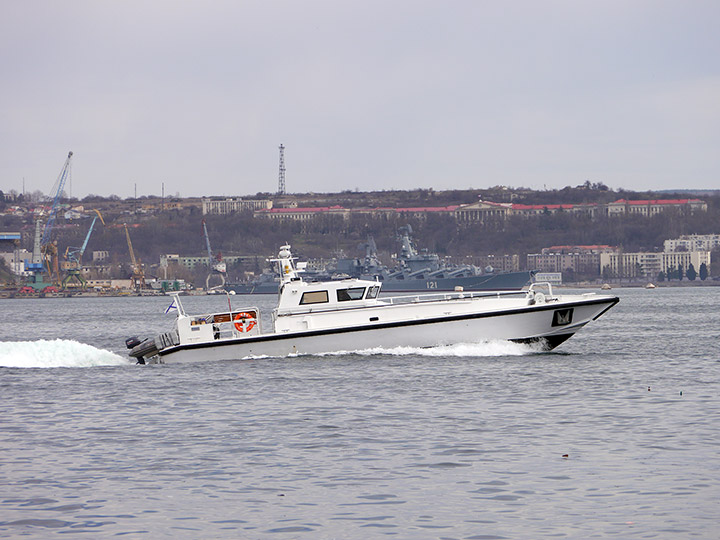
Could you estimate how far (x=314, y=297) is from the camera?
37406 millimetres

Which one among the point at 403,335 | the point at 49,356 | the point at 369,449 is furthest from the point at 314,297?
the point at 369,449

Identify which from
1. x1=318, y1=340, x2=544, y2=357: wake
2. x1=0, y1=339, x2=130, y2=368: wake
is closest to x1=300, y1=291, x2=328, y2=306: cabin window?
x1=318, y1=340, x2=544, y2=357: wake

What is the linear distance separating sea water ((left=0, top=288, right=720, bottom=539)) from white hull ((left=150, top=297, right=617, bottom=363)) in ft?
1.47

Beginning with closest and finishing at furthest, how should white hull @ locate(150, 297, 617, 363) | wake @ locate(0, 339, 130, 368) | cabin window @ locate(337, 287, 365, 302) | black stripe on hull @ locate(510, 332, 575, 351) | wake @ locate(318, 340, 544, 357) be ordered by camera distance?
white hull @ locate(150, 297, 617, 363), wake @ locate(318, 340, 544, 357), cabin window @ locate(337, 287, 365, 302), black stripe on hull @ locate(510, 332, 575, 351), wake @ locate(0, 339, 130, 368)

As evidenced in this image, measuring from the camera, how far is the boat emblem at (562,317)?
3794 centimetres

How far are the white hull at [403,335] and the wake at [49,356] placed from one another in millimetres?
5381

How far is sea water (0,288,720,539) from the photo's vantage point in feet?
52.5

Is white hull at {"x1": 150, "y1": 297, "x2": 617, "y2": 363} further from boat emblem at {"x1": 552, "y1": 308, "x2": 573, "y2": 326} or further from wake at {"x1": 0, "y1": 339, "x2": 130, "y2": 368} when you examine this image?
wake at {"x1": 0, "y1": 339, "x2": 130, "y2": 368}

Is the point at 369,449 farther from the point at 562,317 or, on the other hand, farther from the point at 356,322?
the point at 562,317

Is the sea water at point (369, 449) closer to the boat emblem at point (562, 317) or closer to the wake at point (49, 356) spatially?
the boat emblem at point (562, 317)

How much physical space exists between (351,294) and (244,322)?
383 cm

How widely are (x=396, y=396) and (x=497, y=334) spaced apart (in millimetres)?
9544

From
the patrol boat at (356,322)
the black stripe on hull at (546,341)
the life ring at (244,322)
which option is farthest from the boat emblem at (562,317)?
the life ring at (244,322)

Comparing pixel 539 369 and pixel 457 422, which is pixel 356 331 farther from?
pixel 457 422
